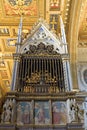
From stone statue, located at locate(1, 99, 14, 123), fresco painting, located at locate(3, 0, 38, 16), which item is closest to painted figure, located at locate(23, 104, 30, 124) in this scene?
stone statue, located at locate(1, 99, 14, 123)

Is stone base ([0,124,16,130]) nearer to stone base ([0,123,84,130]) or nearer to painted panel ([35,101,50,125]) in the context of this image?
stone base ([0,123,84,130])

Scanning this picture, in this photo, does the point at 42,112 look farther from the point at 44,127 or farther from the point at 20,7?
the point at 20,7

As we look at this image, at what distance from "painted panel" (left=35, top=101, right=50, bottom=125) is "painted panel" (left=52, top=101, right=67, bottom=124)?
0.17 m

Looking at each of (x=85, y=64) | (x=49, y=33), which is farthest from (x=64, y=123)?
(x=85, y=64)

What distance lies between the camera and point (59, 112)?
275 inches

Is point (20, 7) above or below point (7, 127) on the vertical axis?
above

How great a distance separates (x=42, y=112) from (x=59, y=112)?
0.48m

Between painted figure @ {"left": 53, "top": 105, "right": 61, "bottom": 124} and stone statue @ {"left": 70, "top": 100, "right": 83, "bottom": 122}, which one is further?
painted figure @ {"left": 53, "top": 105, "right": 61, "bottom": 124}

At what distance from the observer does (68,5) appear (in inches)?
525

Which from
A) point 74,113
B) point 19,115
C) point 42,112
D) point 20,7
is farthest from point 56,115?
point 20,7

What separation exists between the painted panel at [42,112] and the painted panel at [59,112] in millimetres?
169

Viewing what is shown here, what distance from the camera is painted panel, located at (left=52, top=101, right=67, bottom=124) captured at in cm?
680

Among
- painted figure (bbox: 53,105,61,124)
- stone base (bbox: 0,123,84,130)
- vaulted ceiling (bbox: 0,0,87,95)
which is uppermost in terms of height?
vaulted ceiling (bbox: 0,0,87,95)

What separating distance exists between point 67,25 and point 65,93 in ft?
25.4
